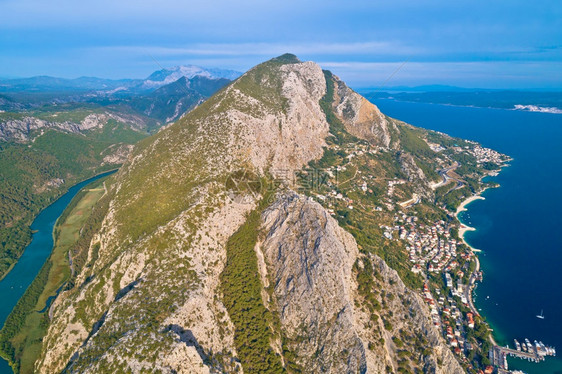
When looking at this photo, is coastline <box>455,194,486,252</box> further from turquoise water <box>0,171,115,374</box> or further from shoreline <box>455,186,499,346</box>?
turquoise water <box>0,171,115,374</box>

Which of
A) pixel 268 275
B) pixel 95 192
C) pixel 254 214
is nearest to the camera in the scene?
pixel 268 275

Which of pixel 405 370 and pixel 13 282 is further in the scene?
pixel 13 282

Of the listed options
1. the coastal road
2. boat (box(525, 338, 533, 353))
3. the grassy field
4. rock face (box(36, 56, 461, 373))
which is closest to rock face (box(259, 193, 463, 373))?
rock face (box(36, 56, 461, 373))

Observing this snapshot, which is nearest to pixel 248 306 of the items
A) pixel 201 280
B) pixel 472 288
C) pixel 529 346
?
pixel 201 280

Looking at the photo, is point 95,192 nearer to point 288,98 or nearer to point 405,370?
point 288,98

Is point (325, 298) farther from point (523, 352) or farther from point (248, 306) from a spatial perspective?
point (523, 352)

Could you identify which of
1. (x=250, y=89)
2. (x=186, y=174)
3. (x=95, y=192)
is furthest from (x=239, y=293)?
(x=95, y=192)

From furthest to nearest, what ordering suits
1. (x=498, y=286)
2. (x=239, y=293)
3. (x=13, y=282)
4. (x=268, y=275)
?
1. (x=13, y=282)
2. (x=498, y=286)
3. (x=268, y=275)
4. (x=239, y=293)

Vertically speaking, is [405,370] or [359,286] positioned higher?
[359,286]
